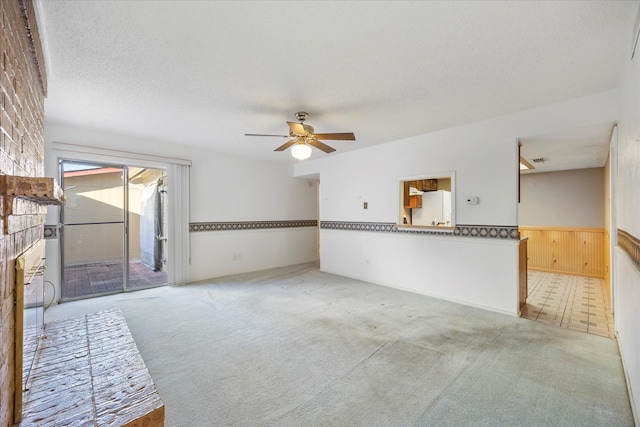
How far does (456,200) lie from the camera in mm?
3863

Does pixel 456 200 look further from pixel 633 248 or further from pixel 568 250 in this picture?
pixel 568 250

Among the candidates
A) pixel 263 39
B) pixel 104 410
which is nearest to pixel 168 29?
pixel 263 39

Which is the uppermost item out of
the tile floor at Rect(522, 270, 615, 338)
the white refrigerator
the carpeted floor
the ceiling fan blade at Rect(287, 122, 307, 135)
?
the ceiling fan blade at Rect(287, 122, 307, 135)

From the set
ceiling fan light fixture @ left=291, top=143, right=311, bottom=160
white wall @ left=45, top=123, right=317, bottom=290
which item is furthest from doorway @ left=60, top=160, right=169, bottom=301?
ceiling fan light fixture @ left=291, top=143, right=311, bottom=160

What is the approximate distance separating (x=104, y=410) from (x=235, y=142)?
3.97 meters

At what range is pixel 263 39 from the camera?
1940 millimetres

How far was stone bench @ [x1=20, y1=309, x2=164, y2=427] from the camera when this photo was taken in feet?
4.14

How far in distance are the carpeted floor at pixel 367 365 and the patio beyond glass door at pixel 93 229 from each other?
0.49 metres

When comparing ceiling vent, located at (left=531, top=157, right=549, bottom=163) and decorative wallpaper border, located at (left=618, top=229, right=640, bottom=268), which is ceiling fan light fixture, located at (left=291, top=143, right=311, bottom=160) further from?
ceiling vent, located at (left=531, top=157, right=549, bottom=163)

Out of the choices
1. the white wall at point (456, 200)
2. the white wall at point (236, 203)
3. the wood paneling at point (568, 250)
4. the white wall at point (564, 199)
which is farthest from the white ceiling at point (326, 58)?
the wood paneling at point (568, 250)

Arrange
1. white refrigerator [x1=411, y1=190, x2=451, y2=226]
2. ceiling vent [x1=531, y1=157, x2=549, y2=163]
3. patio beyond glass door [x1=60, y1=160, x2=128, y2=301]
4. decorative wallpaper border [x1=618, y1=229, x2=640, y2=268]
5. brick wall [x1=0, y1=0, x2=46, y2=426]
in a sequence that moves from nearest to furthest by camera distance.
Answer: brick wall [x1=0, y1=0, x2=46, y2=426], decorative wallpaper border [x1=618, y1=229, x2=640, y2=268], patio beyond glass door [x1=60, y1=160, x2=128, y2=301], ceiling vent [x1=531, y1=157, x2=549, y2=163], white refrigerator [x1=411, y1=190, x2=451, y2=226]

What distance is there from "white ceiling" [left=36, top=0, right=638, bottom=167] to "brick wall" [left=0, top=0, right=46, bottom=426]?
1.57 ft

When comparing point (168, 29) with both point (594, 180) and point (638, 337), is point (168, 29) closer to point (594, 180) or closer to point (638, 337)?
point (638, 337)

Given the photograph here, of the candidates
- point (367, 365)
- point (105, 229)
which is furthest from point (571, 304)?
point (105, 229)
